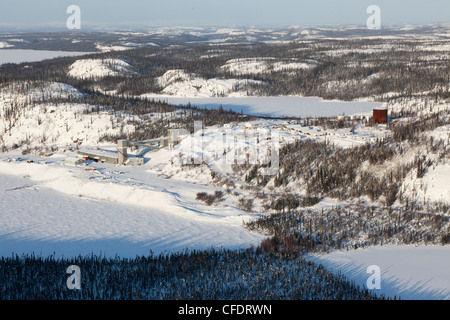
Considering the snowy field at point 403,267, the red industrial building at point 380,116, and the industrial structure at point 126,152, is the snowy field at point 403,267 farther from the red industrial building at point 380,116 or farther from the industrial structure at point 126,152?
the industrial structure at point 126,152

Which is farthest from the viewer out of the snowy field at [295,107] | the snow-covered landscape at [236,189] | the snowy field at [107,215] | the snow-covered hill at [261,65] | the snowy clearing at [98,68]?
the snowy clearing at [98,68]

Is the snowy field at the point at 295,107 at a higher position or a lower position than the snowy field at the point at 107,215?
higher

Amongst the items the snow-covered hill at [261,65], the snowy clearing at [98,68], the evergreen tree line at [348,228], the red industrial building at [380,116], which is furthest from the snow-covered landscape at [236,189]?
the snowy clearing at [98,68]

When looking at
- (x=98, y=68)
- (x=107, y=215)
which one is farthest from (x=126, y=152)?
(x=98, y=68)

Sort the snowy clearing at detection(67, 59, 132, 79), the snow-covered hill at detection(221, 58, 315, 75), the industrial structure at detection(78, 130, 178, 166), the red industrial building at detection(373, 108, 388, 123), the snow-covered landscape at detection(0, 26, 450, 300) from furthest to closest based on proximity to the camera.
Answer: the snowy clearing at detection(67, 59, 132, 79) → the snow-covered hill at detection(221, 58, 315, 75) → the red industrial building at detection(373, 108, 388, 123) → the industrial structure at detection(78, 130, 178, 166) → the snow-covered landscape at detection(0, 26, 450, 300)

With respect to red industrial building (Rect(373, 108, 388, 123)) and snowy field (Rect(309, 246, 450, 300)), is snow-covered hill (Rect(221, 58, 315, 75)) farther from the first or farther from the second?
snowy field (Rect(309, 246, 450, 300))

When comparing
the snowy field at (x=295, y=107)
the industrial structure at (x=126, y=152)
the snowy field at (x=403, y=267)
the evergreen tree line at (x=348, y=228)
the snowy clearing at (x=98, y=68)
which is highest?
the snowy clearing at (x=98, y=68)

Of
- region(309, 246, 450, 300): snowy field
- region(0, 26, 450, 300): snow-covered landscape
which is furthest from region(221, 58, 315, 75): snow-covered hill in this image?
region(309, 246, 450, 300): snowy field
